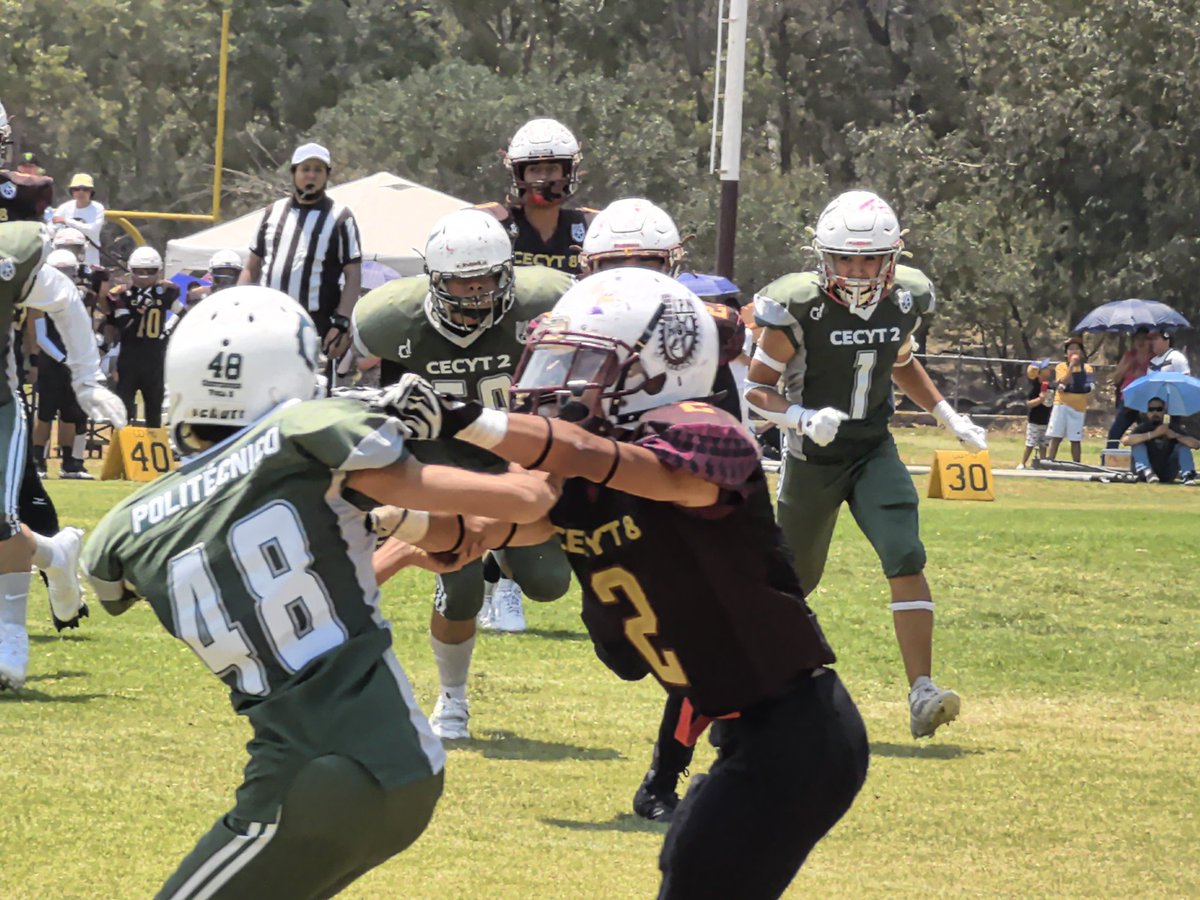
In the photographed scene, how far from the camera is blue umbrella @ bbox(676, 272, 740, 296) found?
296 inches

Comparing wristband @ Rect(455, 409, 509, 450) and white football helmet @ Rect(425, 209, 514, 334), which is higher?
white football helmet @ Rect(425, 209, 514, 334)

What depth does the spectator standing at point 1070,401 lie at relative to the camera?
72.9 ft

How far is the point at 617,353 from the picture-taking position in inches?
150

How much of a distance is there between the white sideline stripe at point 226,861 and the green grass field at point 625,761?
1641 mm

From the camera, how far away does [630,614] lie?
153 inches

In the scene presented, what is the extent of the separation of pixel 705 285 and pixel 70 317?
245 centimetres

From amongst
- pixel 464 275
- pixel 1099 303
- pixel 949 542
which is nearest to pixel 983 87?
pixel 1099 303

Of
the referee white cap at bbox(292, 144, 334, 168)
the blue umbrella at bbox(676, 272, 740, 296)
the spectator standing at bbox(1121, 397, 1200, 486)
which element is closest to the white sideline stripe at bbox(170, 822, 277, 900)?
the blue umbrella at bbox(676, 272, 740, 296)

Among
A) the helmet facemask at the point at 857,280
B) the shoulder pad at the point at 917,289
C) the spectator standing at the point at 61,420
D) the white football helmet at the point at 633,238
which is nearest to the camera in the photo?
the white football helmet at the point at 633,238

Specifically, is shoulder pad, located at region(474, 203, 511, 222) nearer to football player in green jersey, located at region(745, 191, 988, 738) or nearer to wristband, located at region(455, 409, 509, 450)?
football player in green jersey, located at region(745, 191, 988, 738)

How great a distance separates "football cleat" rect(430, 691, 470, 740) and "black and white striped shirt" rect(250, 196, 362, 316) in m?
4.71

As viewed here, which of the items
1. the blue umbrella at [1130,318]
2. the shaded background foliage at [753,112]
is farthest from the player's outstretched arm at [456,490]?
the shaded background foliage at [753,112]

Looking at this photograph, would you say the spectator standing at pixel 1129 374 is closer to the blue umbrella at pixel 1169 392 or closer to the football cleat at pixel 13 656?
the blue umbrella at pixel 1169 392

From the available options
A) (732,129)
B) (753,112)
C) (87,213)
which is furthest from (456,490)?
(753,112)
